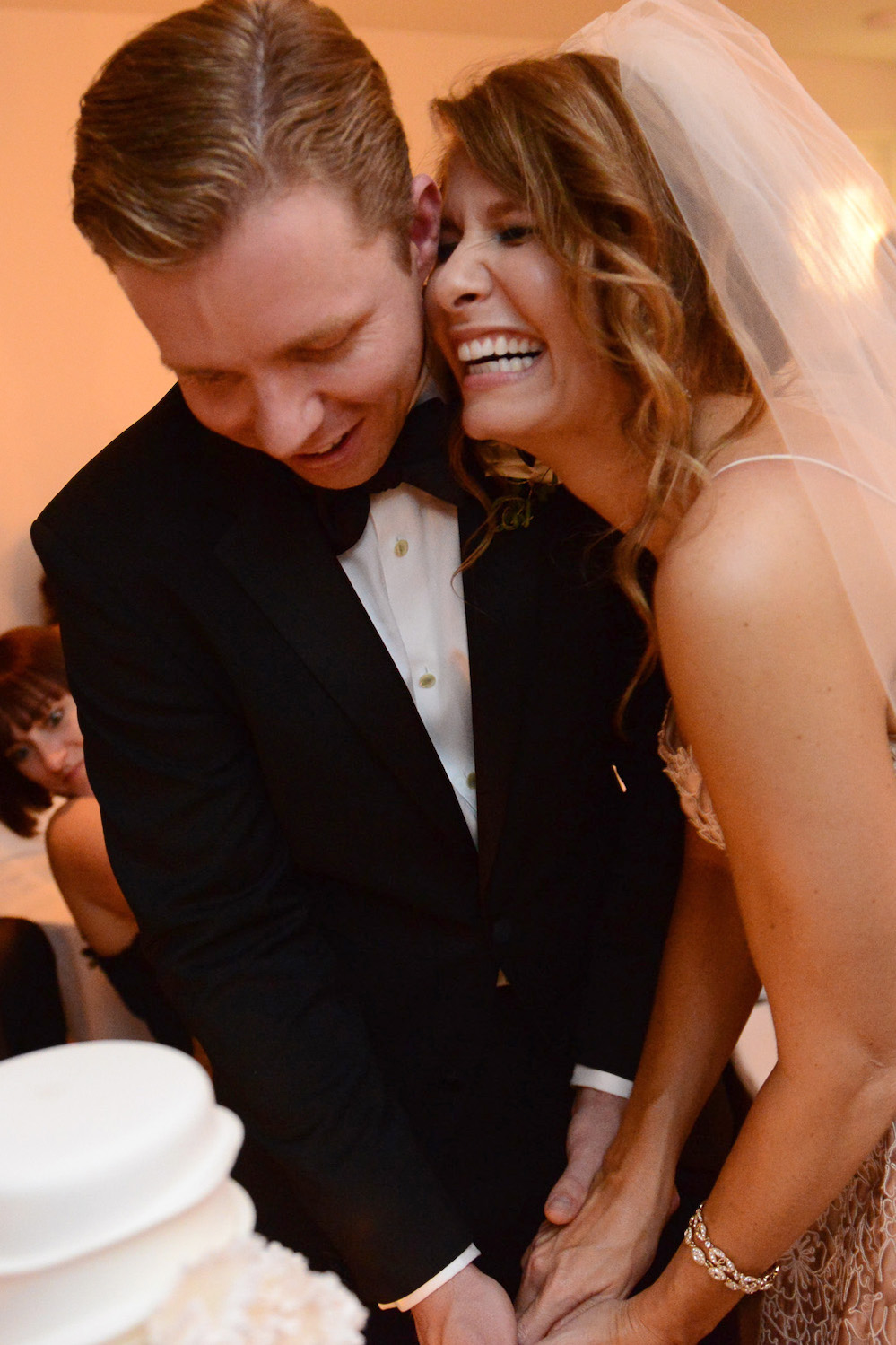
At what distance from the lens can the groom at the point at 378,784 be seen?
1476 millimetres

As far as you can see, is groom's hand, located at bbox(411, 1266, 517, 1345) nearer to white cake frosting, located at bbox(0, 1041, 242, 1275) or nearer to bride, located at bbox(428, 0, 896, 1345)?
Result: bride, located at bbox(428, 0, 896, 1345)

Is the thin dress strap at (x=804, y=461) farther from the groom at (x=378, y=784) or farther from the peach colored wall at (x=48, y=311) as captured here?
the peach colored wall at (x=48, y=311)

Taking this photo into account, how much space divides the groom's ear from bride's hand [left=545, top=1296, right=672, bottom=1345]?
1.29 metres

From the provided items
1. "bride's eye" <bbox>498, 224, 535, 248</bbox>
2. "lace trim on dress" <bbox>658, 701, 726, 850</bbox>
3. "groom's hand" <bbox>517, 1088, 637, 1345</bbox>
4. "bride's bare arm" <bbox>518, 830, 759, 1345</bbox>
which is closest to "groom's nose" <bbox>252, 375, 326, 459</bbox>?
"bride's eye" <bbox>498, 224, 535, 248</bbox>

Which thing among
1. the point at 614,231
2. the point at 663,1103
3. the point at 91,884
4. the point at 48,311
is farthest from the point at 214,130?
the point at 48,311

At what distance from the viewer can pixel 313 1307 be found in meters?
0.44

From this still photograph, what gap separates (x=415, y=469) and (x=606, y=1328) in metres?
1.09

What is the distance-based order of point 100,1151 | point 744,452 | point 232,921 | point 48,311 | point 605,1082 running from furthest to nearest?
1. point 48,311
2. point 605,1082
3. point 232,921
4. point 744,452
5. point 100,1151

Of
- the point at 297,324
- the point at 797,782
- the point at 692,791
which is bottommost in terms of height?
the point at 692,791

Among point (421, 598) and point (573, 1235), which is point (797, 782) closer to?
point (421, 598)

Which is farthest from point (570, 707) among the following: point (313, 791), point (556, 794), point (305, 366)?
point (305, 366)

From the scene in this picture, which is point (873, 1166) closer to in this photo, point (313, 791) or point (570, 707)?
point (570, 707)

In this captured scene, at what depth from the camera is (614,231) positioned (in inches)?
48.1

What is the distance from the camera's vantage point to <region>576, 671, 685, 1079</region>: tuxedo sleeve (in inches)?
65.8
